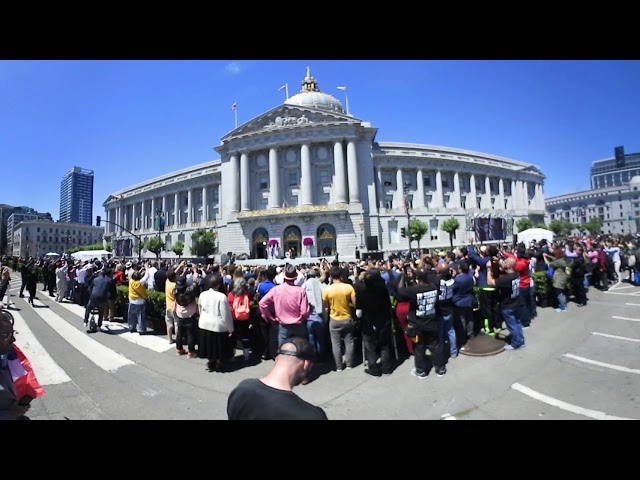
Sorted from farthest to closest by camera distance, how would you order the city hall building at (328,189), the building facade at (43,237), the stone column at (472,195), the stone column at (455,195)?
the stone column at (472,195) → the stone column at (455,195) → the city hall building at (328,189) → the building facade at (43,237)

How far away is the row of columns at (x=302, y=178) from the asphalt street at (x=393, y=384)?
130ft

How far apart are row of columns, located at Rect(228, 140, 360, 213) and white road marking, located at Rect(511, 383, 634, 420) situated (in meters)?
41.0

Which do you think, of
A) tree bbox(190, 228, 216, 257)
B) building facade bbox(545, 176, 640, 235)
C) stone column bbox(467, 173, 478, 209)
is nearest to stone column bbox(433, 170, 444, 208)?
stone column bbox(467, 173, 478, 209)

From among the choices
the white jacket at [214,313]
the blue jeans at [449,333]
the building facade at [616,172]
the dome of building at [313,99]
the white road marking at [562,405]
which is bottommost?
the white road marking at [562,405]

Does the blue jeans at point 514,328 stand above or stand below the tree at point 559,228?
below

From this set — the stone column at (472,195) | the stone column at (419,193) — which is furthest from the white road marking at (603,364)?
the stone column at (472,195)

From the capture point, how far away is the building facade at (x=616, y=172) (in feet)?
245

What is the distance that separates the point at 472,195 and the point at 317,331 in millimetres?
59873

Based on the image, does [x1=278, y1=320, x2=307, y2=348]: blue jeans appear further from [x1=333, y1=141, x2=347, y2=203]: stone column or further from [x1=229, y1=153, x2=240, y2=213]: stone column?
[x1=229, y1=153, x2=240, y2=213]: stone column

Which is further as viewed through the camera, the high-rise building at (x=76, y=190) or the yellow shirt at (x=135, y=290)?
the high-rise building at (x=76, y=190)

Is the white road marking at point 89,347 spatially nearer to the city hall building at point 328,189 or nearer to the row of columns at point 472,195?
the city hall building at point 328,189
